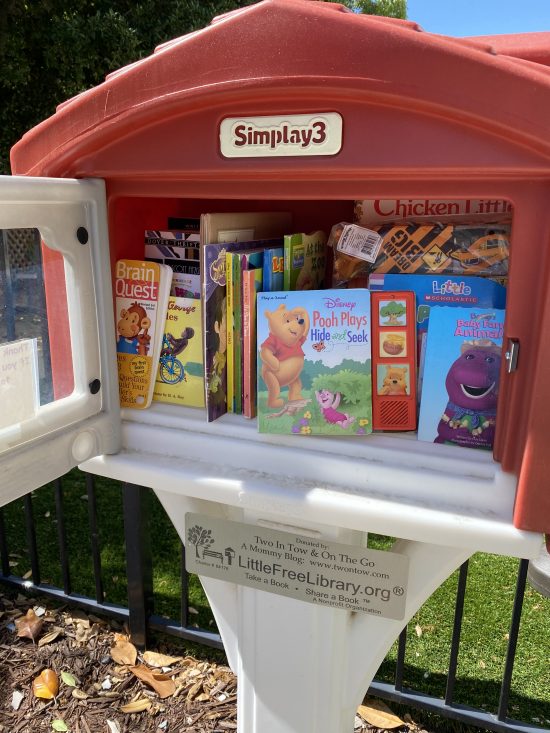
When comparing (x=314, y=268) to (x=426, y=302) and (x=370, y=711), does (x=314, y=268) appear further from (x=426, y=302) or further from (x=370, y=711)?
(x=370, y=711)

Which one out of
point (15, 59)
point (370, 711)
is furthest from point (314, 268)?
point (15, 59)

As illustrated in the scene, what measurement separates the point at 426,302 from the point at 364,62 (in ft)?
1.54

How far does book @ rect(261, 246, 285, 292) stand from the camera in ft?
4.25

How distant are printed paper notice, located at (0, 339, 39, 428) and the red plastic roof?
44cm

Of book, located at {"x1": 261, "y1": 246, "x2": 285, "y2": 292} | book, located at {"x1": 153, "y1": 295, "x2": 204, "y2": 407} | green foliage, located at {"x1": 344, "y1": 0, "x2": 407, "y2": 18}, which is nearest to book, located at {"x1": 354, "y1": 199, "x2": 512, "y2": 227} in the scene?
book, located at {"x1": 261, "y1": 246, "x2": 285, "y2": 292}

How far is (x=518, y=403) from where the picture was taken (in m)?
1.03

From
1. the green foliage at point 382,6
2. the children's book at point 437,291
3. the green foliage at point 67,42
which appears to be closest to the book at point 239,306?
the children's book at point 437,291

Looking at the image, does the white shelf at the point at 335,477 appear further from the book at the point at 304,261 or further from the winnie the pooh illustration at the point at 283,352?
the book at the point at 304,261

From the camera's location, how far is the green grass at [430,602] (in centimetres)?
242

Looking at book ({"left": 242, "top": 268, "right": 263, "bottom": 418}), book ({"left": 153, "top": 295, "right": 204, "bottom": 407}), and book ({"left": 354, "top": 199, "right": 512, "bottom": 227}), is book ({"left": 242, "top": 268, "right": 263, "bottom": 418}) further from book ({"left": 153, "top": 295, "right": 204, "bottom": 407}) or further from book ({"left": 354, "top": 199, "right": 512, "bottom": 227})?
book ({"left": 354, "top": 199, "right": 512, "bottom": 227})

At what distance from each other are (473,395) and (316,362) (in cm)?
29

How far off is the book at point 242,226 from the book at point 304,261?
0.10 m

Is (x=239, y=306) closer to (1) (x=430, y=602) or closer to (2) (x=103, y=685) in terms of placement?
(2) (x=103, y=685)

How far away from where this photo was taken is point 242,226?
4.61ft
